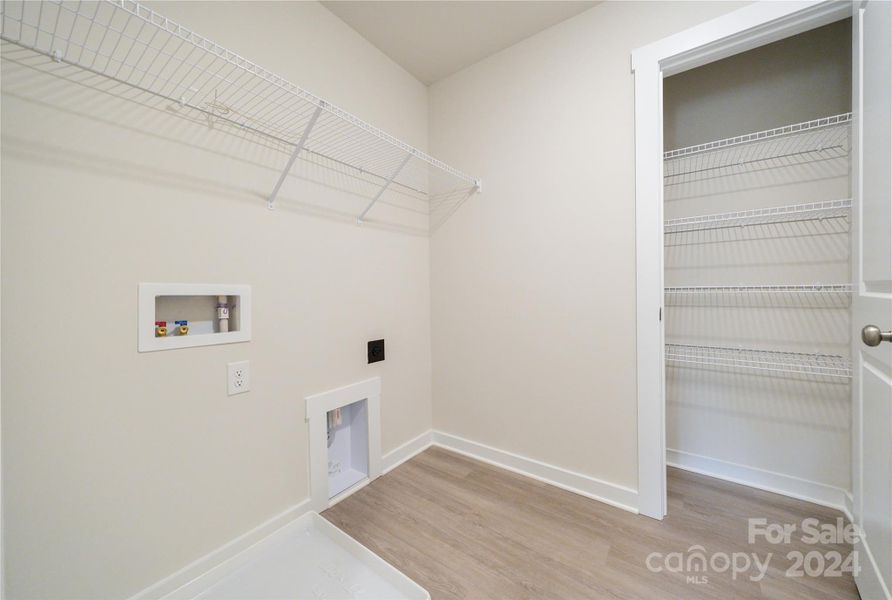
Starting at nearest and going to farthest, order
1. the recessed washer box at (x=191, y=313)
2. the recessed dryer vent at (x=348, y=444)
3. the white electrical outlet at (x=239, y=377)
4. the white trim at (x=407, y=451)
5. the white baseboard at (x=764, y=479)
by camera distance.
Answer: the recessed washer box at (x=191, y=313) < the white electrical outlet at (x=239, y=377) < the white baseboard at (x=764, y=479) < the recessed dryer vent at (x=348, y=444) < the white trim at (x=407, y=451)

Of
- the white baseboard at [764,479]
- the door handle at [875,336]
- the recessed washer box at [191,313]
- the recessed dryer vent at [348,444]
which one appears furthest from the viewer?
the recessed dryer vent at [348,444]

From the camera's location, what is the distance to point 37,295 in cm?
91

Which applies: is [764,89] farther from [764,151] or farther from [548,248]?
[548,248]

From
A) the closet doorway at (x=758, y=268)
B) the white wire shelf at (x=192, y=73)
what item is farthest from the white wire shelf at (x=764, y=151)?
the white wire shelf at (x=192, y=73)

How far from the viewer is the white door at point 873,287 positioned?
90 cm

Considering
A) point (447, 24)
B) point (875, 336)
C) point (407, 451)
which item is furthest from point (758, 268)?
point (407, 451)

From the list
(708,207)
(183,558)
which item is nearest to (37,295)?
(183,558)

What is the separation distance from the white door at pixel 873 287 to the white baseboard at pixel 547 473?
0.72 m

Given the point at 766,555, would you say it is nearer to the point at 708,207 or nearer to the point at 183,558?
the point at 708,207

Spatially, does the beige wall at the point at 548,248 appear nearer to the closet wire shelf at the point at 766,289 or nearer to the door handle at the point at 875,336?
the closet wire shelf at the point at 766,289

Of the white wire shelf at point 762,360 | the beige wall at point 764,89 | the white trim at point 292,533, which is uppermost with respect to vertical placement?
the beige wall at point 764,89

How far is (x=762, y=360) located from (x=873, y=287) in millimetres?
876

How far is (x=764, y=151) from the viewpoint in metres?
1.76

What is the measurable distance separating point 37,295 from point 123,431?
0.45 metres
